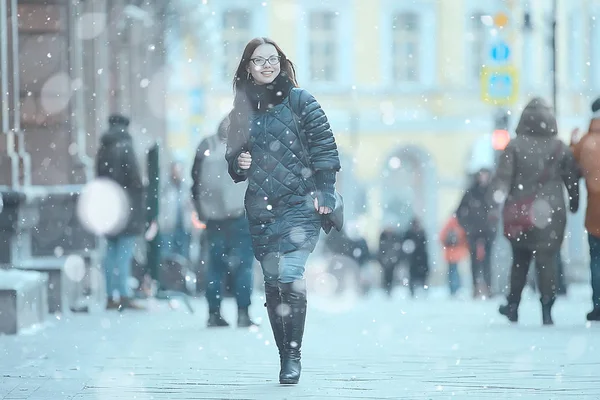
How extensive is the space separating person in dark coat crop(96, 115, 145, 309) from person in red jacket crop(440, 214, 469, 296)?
24.6 ft

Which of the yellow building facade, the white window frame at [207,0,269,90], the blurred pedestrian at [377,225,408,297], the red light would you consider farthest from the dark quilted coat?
the white window frame at [207,0,269,90]

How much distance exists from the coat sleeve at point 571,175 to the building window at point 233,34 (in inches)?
1170

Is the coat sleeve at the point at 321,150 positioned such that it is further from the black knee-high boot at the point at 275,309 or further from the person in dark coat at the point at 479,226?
the person in dark coat at the point at 479,226

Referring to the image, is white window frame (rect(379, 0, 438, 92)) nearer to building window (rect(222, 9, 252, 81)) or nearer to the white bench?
building window (rect(222, 9, 252, 81))

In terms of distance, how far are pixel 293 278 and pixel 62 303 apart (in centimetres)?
631

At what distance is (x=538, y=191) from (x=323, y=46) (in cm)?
3005

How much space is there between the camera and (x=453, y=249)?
21.1m

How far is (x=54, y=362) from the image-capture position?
8.40 m

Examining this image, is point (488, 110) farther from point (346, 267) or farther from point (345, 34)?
point (346, 267)

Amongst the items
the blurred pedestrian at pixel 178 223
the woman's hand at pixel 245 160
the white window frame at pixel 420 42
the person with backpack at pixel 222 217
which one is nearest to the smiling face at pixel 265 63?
the woman's hand at pixel 245 160

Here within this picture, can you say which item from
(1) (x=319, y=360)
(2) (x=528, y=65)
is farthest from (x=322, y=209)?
(2) (x=528, y=65)

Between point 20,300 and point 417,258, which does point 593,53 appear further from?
point 20,300

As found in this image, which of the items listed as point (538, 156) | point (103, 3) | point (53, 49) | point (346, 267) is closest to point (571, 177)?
point (538, 156)

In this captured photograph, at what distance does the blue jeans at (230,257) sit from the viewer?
11250 mm
